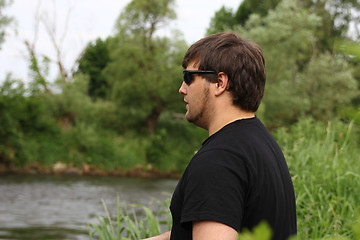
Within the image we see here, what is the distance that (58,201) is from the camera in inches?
536

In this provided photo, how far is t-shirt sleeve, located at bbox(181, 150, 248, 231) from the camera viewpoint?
122cm

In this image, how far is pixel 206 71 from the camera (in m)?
1.49

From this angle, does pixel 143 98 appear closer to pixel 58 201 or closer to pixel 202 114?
pixel 58 201

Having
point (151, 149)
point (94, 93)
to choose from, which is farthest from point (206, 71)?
point (94, 93)

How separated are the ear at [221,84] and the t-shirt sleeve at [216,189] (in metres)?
0.24

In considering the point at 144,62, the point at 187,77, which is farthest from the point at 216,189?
the point at 144,62

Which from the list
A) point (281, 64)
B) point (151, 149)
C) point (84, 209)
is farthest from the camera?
point (151, 149)

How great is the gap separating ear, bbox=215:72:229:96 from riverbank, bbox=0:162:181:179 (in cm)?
2015

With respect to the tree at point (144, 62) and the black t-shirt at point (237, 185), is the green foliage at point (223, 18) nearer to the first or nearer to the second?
the tree at point (144, 62)

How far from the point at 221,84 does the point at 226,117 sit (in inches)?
4.0

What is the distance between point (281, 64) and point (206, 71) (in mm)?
21193

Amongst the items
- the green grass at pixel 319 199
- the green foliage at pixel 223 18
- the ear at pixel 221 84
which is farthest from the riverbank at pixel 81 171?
the ear at pixel 221 84

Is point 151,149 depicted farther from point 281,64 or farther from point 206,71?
point 206,71

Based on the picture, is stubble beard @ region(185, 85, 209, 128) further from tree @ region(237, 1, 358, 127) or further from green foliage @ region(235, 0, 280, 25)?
green foliage @ region(235, 0, 280, 25)
